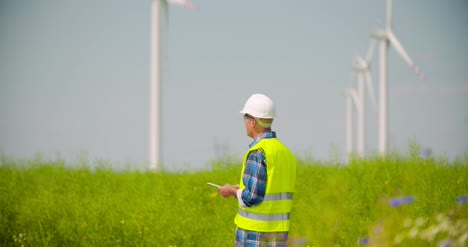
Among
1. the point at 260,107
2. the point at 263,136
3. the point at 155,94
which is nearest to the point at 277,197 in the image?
the point at 263,136

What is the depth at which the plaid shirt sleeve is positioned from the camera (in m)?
4.21

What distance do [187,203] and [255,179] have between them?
5932 millimetres

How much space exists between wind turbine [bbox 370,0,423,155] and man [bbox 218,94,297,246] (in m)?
14.6

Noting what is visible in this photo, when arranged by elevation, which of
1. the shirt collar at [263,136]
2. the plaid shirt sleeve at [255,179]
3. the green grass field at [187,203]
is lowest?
the green grass field at [187,203]

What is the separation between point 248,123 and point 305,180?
6.42m

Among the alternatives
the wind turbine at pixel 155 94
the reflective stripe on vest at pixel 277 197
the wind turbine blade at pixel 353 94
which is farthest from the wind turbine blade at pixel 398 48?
the reflective stripe on vest at pixel 277 197

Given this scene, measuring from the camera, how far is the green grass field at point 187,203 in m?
8.04

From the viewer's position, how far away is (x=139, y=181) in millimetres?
12000

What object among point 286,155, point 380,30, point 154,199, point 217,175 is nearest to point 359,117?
point 380,30

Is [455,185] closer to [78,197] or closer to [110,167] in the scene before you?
[78,197]

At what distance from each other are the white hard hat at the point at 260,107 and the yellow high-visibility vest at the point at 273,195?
21cm

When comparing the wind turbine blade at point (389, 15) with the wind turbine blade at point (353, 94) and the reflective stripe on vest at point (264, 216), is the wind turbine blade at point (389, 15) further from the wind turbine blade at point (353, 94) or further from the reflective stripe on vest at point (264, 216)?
the reflective stripe on vest at point (264, 216)

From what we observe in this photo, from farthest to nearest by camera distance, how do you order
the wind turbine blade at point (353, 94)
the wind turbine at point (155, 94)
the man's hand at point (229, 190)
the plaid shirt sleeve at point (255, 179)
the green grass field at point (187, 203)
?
the wind turbine blade at point (353, 94) → the wind turbine at point (155, 94) → the green grass field at point (187, 203) → the man's hand at point (229, 190) → the plaid shirt sleeve at point (255, 179)

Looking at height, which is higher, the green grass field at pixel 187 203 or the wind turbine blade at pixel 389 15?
the wind turbine blade at pixel 389 15
